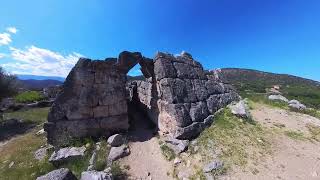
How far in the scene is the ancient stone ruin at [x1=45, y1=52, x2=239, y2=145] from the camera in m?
14.5

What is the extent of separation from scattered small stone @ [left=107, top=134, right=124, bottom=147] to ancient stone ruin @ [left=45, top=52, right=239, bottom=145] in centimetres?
106

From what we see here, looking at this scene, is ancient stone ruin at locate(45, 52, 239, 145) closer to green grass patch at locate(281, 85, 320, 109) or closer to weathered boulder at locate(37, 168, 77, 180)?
weathered boulder at locate(37, 168, 77, 180)

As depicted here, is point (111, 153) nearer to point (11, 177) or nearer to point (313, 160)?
point (11, 177)

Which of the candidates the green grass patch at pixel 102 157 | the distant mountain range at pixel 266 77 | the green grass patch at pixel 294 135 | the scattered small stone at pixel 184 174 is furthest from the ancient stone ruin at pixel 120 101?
the distant mountain range at pixel 266 77

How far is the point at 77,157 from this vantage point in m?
13.0

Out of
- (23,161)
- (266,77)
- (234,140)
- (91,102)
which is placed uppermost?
(266,77)

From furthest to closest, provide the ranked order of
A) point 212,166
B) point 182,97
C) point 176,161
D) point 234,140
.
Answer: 1. point 182,97
2. point 234,140
3. point 176,161
4. point 212,166

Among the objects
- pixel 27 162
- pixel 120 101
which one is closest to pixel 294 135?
pixel 120 101

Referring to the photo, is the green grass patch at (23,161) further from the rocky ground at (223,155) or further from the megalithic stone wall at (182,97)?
the megalithic stone wall at (182,97)

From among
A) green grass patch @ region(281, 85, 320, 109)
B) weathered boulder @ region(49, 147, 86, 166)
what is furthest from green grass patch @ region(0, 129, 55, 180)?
green grass patch @ region(281, 85, 320, 109)

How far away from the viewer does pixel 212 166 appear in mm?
11781

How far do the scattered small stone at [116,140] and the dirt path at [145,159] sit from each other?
53 centimetres

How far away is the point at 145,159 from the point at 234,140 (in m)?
4.30

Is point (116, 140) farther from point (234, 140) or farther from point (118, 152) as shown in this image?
point (234, 140)
